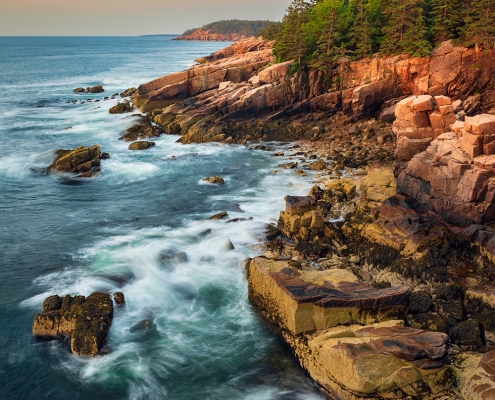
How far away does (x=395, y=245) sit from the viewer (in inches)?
902

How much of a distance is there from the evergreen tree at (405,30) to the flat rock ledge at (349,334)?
35.2 metres

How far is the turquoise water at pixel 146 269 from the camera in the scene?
54.3 ft

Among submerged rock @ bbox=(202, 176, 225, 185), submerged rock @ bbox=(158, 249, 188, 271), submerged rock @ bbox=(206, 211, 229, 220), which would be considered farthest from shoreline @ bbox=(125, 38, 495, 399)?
submerged rock @ bbox=(202, 176, 225, 185)

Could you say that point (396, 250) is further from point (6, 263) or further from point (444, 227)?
point (6, 263)

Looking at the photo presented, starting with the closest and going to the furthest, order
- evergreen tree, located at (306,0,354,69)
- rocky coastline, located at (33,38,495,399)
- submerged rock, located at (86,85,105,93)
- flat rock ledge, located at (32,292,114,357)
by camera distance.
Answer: rocky coastline, located at (33,38,495,399), flat rock ledge, located at (32,292,114,357), evergreen tree, located at (306,0,354,69), submerged rock, located at (86,85,105,93)

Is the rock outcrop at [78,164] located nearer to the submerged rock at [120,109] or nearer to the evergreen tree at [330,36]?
the submerged rock at [120,109]

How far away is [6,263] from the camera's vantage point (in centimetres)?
2436

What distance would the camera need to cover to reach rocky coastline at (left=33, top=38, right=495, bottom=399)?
1465 cm

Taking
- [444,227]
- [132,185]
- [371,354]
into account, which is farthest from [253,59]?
[371,354]

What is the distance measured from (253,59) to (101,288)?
Answer: 48928mm

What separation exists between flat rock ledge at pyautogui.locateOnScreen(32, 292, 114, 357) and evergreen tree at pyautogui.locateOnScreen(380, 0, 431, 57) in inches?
1577

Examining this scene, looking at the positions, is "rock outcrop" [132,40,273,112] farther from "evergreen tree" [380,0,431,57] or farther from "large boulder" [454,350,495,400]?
"large boulder" [454,350,495,400]

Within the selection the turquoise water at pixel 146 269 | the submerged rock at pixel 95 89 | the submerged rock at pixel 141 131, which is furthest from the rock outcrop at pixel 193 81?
the submerged rock at pixel 95 89

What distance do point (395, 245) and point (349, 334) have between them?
8.41 m
